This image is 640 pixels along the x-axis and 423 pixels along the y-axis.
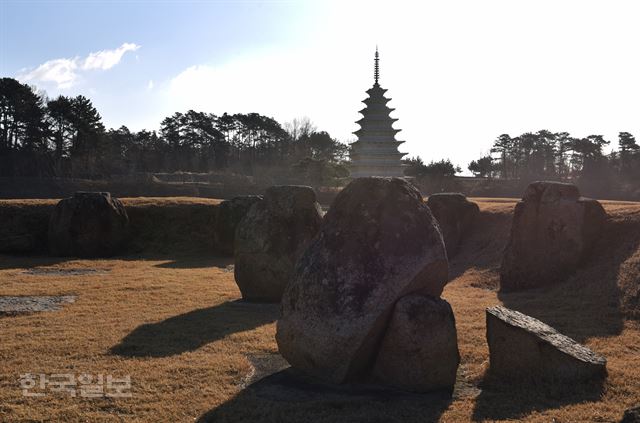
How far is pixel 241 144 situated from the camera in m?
76.7

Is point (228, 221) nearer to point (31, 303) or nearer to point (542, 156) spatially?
point (31, 303)

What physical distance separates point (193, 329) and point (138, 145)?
6436cm

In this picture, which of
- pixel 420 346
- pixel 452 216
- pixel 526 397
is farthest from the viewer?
pixel 452 216

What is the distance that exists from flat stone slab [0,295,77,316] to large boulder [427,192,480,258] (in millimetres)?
12181

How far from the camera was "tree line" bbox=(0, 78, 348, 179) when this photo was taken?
4950 cm

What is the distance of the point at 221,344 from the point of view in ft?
27.5

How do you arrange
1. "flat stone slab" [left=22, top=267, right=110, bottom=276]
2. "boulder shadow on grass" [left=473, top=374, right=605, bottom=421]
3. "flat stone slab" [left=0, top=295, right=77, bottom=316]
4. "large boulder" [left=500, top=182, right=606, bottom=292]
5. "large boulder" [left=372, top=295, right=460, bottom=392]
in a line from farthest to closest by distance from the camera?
"flat stone slab" [left=22, top=267, right=110, bottom=276]
"large boulder" [left=500, top=182, right=606, bottom=292]
"flat stone slab" [left=0, top=295, right=77, bottom=316]
"large boulder" [left=372, top=295, right=460, bottom=392]
"boulder shadow on grass" [left=473, top=374, right=605, bottom=421]

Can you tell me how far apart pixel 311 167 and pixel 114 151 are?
30355mm

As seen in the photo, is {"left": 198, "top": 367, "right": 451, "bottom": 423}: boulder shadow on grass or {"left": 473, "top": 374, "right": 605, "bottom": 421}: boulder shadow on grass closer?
{"left": 198, "top": 367, "right": 451, "bottom": 423}: boulder shadow on grass

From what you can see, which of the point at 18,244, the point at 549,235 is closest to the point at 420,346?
the point at 549,235

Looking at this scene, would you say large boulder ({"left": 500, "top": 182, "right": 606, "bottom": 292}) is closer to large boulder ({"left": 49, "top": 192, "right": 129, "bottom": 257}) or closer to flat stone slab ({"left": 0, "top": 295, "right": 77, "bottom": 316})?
flat stone slab ({"left": 0, "top": 295, "right": 77, "bottom": 316})

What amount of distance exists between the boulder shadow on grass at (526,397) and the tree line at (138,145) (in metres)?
44.0

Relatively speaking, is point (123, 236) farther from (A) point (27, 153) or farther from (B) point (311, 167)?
(A) point (27, 153)

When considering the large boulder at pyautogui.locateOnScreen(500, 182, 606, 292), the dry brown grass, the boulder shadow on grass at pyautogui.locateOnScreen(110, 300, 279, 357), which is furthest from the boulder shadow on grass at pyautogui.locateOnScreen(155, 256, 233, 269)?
the large boulder at pyautogui.locateOnScreen(500, 182, 606, 292)
